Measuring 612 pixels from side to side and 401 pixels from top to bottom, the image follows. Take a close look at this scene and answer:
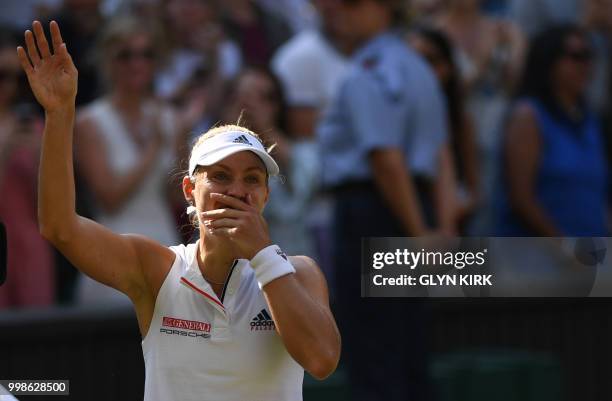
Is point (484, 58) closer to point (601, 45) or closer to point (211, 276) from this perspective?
point (601, 45)

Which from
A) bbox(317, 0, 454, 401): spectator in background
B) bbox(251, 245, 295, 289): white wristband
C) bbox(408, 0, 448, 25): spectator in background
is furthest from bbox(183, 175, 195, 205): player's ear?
bbox(408, 0, 448, 25): spectator in background

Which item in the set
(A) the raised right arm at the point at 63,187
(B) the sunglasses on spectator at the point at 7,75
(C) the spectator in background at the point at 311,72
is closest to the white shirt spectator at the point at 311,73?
(C) the spectator in background at the point at 311,72

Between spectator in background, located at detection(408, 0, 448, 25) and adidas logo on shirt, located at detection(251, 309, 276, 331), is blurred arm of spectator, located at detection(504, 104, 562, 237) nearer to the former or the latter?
spectator in background, located at detection(408, 0, 448, 25)

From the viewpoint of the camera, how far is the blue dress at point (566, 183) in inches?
291

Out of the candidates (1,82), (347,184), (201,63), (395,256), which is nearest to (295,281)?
(395,256)

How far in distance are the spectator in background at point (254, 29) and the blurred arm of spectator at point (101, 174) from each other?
64.4 inches

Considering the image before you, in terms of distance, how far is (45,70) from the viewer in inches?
133

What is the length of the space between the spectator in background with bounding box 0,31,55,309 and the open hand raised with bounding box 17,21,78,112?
3485 mm

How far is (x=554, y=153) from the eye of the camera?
293 inches

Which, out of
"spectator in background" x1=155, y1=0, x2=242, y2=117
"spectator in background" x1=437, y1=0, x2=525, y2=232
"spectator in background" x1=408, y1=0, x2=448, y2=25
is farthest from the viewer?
"spectator in background" x1=408, y1=0, x2=448, y2=25

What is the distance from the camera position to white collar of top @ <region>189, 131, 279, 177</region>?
344 centimetres

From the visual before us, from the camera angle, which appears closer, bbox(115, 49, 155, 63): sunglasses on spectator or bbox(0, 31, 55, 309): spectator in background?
bbox(0, 31, 55, 309): spectator in background

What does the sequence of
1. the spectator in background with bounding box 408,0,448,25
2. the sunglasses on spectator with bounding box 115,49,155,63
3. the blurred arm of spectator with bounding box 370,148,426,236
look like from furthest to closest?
the spectator in background with bounding box 408,0,448,25 → the sunglasses on spectator with bounding box 115,49,155,63 → the blurred arm of spectator with bounding box 370,148,426,236

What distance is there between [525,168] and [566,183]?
0.73 ft
